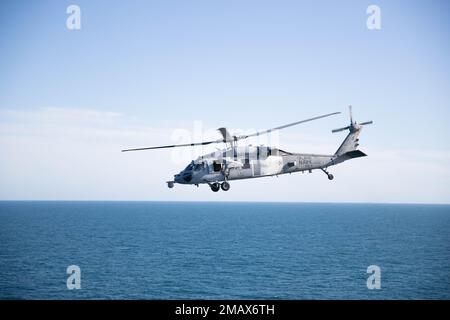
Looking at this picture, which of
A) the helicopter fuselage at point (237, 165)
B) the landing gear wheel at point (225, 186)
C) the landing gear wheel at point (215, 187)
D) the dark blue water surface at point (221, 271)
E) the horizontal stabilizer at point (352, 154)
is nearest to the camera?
the landing gear wheel at point (225, 186)

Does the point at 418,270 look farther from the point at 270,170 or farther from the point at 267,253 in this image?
the point at 270,170

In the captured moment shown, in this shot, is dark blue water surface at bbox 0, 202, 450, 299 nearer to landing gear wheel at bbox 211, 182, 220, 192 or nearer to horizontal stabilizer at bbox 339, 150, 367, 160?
horizontal stabilizer at bbox 339, 150, 367, 160

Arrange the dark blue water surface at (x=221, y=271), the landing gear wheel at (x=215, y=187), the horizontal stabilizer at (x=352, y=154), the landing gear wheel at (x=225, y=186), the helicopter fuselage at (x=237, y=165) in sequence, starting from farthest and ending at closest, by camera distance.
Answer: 1. the dark blue water surface at (x=221, y=271)
2. the horizontal stabilizer at (x=352, y=154)
3. the helicopter fuselage at (x=237, y=165)
4. the landing gear wheel at (x=215, y=187)
5. the landing gear wheel at (x=225, y=186)

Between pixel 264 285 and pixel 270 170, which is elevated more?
pixel 270 170

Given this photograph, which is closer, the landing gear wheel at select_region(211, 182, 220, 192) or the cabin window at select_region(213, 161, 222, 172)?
the landing gear wheel at select_region(211, 182, 220, 192)

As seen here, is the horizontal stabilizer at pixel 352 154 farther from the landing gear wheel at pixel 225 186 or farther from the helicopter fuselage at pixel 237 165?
the landing gear wheel at pixel 225 186

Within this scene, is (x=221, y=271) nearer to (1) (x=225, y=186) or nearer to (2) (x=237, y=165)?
(2) (x=237, y=165)

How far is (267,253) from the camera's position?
179m

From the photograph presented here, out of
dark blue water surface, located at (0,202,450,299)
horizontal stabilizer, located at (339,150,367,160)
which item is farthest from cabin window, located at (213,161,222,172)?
dark blue water surface, located at (0,202,450,299)

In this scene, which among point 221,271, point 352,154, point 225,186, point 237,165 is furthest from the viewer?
point 221,271

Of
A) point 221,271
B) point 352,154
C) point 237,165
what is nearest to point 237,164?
point 237,165

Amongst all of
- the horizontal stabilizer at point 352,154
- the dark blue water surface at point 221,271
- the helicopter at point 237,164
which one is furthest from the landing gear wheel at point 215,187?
the dark blue water surface at point 221,271
